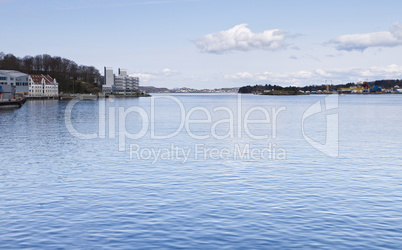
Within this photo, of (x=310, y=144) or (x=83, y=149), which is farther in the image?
(x=310, y=144)

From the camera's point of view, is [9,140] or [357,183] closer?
[357,183]

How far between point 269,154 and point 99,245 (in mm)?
27236

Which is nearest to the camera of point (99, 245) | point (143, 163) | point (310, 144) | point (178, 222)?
point (99, 245)

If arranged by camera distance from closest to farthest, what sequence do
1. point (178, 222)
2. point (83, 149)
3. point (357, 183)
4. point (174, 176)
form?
point (178, 222)
point (357, 183)
point (174, 176)
point (83, 149)

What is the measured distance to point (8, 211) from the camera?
21422mm

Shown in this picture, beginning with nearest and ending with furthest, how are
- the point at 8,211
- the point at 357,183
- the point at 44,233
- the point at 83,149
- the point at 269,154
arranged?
the point at 44,233 < the point at 8,211 < the point at 357,183 < the point at 269,154 < the point at 83,149

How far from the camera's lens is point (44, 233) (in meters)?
18.0

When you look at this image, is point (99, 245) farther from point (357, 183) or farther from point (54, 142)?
point (54, 142)

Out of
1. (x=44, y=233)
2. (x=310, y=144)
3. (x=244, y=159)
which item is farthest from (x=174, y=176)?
(x=310, y=144)

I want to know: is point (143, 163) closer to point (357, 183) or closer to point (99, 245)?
point (357, 183)

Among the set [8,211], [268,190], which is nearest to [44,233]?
[8,211]

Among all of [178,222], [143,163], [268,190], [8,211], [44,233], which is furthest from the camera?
[143,163]

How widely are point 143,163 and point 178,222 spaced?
17.2 meters

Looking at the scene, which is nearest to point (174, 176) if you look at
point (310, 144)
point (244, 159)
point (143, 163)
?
point (143, 163)
